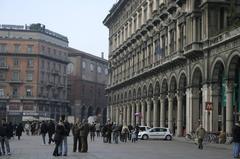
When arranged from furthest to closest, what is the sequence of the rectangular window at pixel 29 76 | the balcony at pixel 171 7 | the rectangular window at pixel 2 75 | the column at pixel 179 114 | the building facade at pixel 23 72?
the rectangular window at pixel 29 76
the rectangular window at pixel 2 75
the building facade at pixel 23 72
the balcony at pixel 171 7
the column at pixel 179 114

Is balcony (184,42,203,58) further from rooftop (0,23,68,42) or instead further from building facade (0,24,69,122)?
rooftop (0,23,68,42)

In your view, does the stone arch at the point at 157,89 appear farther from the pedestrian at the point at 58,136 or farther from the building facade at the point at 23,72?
the building facade at the point at 23,72

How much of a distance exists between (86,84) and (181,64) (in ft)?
276

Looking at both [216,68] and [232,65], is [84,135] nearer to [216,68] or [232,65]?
[232,65]

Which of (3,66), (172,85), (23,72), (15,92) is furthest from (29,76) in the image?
(172,85)

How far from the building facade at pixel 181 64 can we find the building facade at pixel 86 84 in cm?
4352

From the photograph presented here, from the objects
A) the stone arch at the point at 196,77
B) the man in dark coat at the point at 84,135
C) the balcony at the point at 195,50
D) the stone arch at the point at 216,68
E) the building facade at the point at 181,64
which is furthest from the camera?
the stone arch at the point at 196,77

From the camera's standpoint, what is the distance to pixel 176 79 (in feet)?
194

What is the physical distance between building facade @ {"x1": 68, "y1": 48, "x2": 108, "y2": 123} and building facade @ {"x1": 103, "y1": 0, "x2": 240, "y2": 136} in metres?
43.5

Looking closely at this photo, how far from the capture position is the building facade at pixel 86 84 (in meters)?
136

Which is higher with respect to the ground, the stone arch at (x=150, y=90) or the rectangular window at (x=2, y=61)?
the rectangular window at (x=2, y=61)

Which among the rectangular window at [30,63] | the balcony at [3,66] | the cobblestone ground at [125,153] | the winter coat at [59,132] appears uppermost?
the rectangular window at [30,63]

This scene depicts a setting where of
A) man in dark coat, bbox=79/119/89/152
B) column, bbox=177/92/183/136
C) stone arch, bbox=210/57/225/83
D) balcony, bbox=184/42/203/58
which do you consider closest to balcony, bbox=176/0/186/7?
balcony, bbox=184/42/203/58

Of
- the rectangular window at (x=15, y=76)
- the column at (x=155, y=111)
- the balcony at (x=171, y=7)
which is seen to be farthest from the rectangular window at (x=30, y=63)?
the balcony at (x=171, y=7)
